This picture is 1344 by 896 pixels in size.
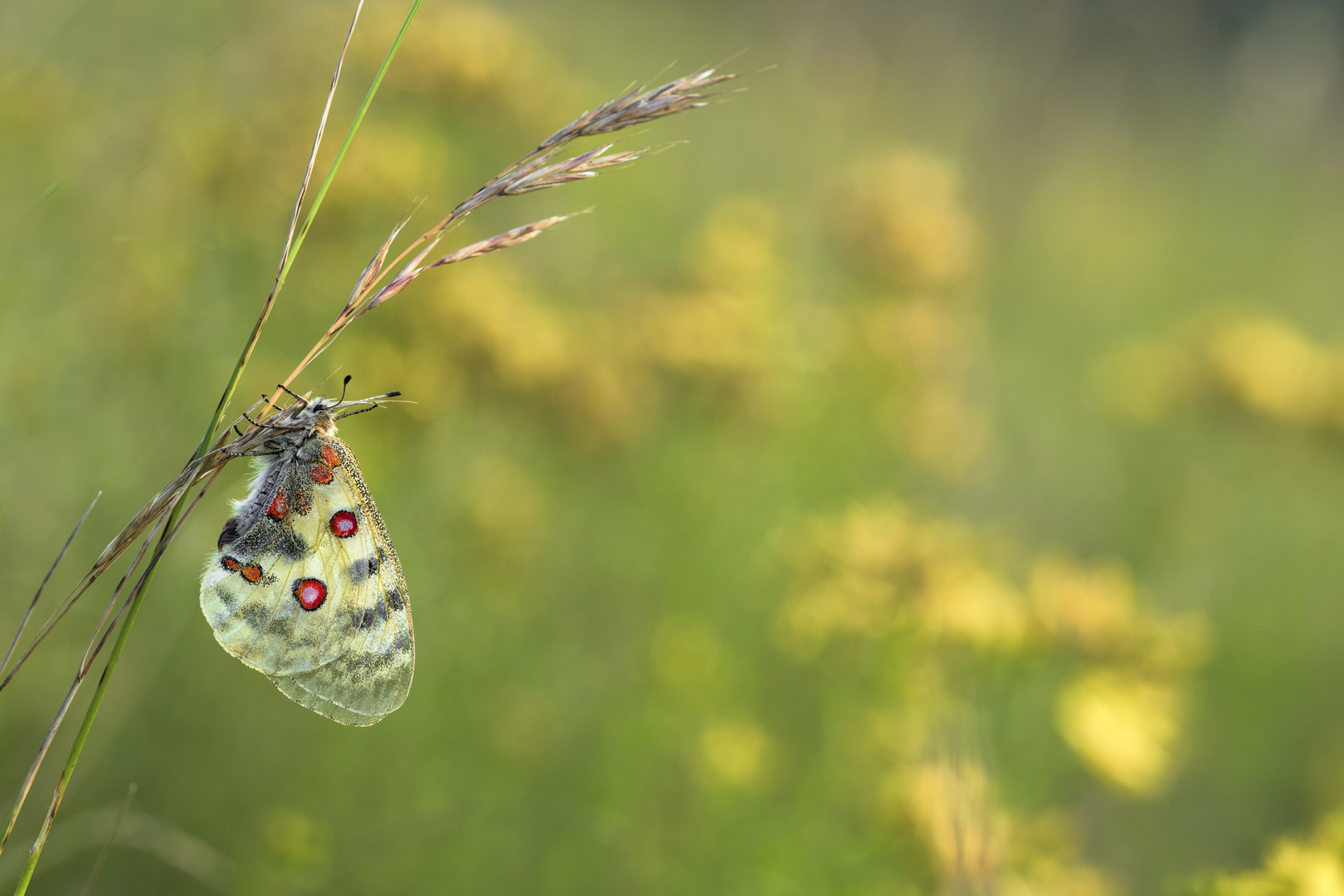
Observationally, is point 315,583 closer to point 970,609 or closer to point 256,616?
point 256,616

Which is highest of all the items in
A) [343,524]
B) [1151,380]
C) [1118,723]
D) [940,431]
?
[1151,380]

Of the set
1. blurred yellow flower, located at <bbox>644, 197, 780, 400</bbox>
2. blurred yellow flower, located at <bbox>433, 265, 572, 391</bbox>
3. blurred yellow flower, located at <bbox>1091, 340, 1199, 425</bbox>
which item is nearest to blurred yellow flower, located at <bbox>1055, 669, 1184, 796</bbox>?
blurred yellow flower, located at <bbox>644, 197, 780, 400</bbox>

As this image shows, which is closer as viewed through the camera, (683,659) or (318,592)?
(318,592)

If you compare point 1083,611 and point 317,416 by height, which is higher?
point 1083,611

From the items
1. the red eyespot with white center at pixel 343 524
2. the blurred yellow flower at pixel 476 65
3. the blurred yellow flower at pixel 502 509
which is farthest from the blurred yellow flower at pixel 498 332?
the red eyespot with white center at pixel 343 524

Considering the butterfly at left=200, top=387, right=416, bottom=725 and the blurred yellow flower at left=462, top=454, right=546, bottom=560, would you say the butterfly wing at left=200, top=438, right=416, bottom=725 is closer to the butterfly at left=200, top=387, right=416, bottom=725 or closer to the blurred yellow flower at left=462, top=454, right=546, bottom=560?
the butterfly at left=200, top=387, right=416, bottom=725

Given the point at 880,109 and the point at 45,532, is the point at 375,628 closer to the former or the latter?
the point at 45,532

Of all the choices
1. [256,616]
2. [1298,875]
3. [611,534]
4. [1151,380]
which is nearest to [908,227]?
[1151,380]

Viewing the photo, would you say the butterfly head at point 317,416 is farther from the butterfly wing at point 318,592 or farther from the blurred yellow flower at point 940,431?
the blurred yellow flower at point 940,431
